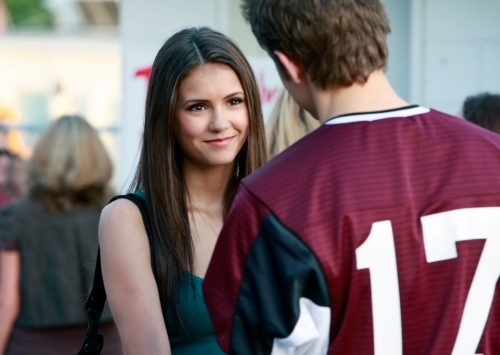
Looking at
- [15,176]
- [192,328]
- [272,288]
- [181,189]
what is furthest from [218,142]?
[15,176]

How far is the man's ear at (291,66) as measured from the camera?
1.64 m

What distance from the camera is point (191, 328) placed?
234 centimetres

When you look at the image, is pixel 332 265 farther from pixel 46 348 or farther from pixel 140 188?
pixel 46 348

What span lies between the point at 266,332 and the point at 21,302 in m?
2.58

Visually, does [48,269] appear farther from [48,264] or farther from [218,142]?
[218,142]

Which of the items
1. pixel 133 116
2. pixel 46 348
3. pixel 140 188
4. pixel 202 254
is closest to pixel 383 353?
pixel 202 254

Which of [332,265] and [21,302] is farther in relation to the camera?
[21,302]

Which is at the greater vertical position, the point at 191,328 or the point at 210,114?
the point at 210,114

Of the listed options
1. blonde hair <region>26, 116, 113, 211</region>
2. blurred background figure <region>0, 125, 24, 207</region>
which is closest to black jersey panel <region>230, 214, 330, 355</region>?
blonde hair <region>26, 116, 113, 211</region>

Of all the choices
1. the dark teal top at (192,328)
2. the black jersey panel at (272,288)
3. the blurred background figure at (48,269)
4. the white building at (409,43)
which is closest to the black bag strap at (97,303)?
the dark teal top at (192,328)

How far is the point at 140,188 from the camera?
2.57 metres

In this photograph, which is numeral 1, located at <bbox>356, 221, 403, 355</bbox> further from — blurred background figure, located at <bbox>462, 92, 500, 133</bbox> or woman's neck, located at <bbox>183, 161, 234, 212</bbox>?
blurred background figure, located at <bbox>462, 92, 500, 133</bbox>

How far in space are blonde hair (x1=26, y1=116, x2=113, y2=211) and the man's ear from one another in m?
2.53

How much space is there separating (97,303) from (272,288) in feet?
3.24
